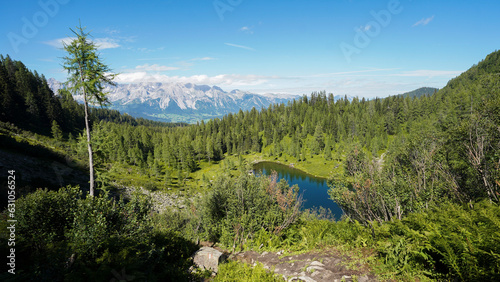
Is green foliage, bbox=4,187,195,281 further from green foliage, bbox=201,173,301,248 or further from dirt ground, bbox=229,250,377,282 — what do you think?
green foliage, bbox=201,173,301,248

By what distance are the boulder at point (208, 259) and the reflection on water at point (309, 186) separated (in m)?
45.1

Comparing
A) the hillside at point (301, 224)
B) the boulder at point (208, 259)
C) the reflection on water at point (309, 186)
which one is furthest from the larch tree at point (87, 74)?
the reflection on water at point (309, 186)

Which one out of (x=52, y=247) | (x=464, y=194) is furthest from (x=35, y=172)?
(x=464, y=194)

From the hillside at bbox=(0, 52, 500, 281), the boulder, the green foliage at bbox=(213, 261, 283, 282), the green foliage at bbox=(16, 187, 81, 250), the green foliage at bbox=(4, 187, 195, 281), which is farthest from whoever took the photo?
the boulder

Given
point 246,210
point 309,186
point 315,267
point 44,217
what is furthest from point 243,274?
point 309,186

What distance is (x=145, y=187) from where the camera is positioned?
8388 centimetres

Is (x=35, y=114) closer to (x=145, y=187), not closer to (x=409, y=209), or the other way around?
(x=145, y=187)

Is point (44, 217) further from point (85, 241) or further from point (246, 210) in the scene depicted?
point (246, 210)

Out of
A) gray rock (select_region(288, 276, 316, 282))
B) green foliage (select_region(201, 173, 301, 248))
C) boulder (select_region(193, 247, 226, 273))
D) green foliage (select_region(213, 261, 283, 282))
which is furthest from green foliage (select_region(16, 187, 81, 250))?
gray rock (select_region(288, 276, 316, 282))

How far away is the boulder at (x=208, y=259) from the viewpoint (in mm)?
12164

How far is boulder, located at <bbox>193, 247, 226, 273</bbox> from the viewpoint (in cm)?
1216

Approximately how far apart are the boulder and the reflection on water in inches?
1776

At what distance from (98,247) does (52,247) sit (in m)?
1.51

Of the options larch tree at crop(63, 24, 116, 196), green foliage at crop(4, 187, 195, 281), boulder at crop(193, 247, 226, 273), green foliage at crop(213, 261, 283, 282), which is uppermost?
larch tree at crop(63, 24, 116, 196)
